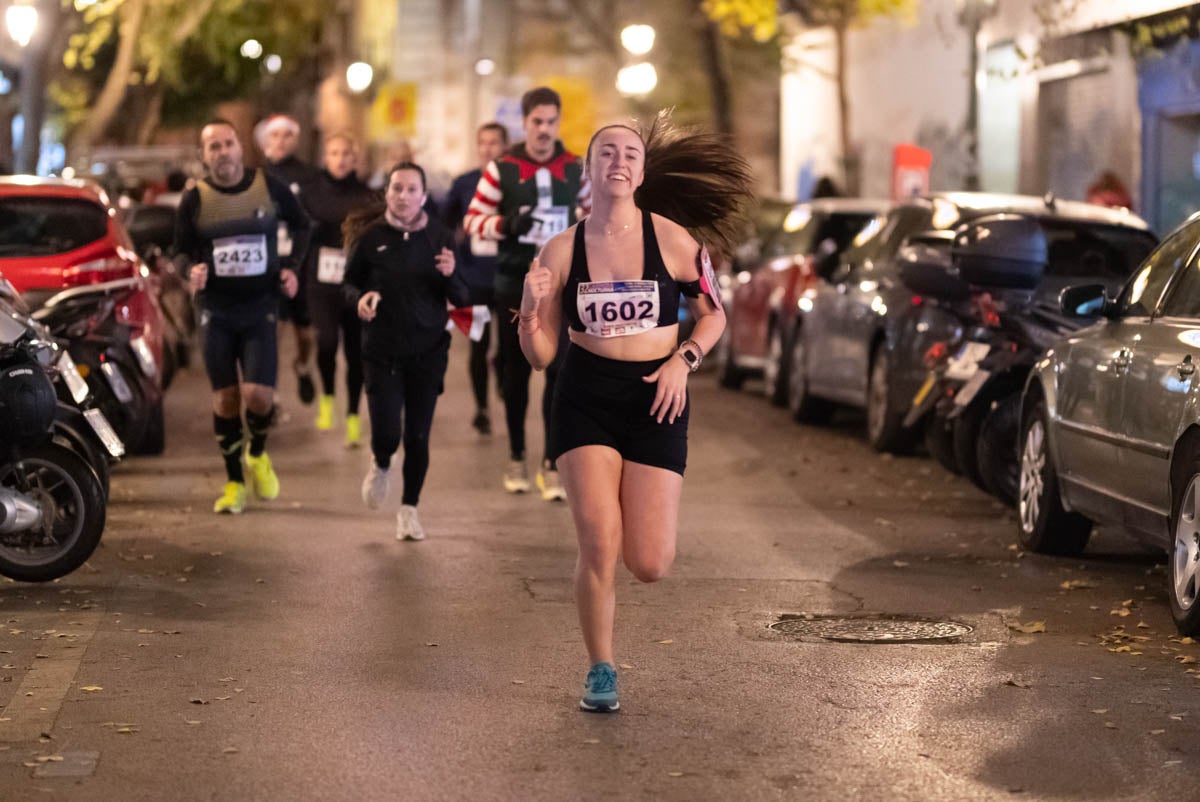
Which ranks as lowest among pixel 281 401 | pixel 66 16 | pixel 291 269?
pixel 281 401

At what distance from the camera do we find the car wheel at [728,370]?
22.5 metres

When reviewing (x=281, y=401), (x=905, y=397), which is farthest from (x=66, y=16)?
(x=905, y=397)

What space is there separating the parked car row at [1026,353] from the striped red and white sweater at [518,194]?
86.1 inches

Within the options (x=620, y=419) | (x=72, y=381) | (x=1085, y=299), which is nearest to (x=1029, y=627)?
(x=1085, y=299)

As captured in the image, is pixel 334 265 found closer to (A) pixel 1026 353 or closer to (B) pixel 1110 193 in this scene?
(A) pixel 1026 353

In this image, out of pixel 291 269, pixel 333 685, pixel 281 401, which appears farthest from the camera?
pixel 281 401

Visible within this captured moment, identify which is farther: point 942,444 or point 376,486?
point 942,444

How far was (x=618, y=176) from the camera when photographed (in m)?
7.82

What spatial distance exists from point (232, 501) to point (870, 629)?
14.8 ft

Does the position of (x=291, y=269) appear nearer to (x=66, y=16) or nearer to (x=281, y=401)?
(x=281, y=401)

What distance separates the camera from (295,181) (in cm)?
1675

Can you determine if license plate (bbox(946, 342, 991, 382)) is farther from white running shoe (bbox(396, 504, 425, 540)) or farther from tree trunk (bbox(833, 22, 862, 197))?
tree trunk (bbox(833, 22, 862, 197))

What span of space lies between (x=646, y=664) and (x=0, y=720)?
7.28ft

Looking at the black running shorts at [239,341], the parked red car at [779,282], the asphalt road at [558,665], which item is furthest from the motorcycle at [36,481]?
the parked red car at [779,282]
